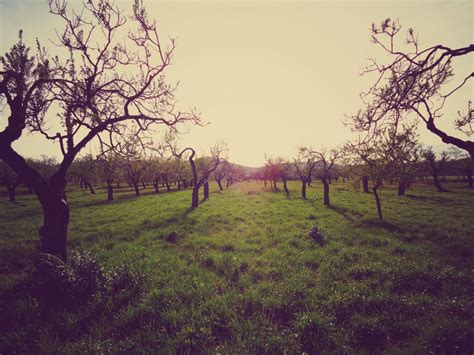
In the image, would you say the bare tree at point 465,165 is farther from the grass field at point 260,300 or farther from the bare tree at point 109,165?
the bare tree at point 109,165

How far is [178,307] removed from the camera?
6.03m

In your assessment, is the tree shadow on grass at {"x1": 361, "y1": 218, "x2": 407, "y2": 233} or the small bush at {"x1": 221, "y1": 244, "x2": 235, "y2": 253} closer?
the small bush at {"x1": 221, "y1": 244, "x2": 235, "y2": 253}

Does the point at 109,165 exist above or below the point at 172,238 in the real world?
above

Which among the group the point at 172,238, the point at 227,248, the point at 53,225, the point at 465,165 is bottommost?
the point at 227,248

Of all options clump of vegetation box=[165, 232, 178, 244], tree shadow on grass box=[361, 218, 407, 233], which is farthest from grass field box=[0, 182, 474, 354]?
tree shadow on grass box=[361, 218, 407, 233]

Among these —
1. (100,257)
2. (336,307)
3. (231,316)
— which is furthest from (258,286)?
(100,257)

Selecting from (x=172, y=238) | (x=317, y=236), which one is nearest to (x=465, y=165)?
(x=317, y=236)

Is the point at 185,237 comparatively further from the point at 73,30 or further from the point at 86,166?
the point at 73,30

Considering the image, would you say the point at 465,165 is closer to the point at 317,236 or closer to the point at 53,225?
the point at 317,236

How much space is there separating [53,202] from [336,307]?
33.6ft

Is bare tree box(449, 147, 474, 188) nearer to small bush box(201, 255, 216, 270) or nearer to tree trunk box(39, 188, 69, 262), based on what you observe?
small bush box(201, 255, 216, 270)

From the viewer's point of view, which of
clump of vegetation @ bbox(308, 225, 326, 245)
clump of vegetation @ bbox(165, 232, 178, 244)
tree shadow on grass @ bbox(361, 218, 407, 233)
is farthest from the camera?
tree shadow on grass @ bbox(361, 218, 407, 233)

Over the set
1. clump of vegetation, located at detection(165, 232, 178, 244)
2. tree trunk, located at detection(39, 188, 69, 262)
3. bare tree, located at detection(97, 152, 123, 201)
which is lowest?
clump of vegetation, located at detection(165, 232, 178, 244)

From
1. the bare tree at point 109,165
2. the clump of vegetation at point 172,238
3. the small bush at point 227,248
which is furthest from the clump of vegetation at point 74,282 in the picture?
the clump of vegetation at point 172,238
